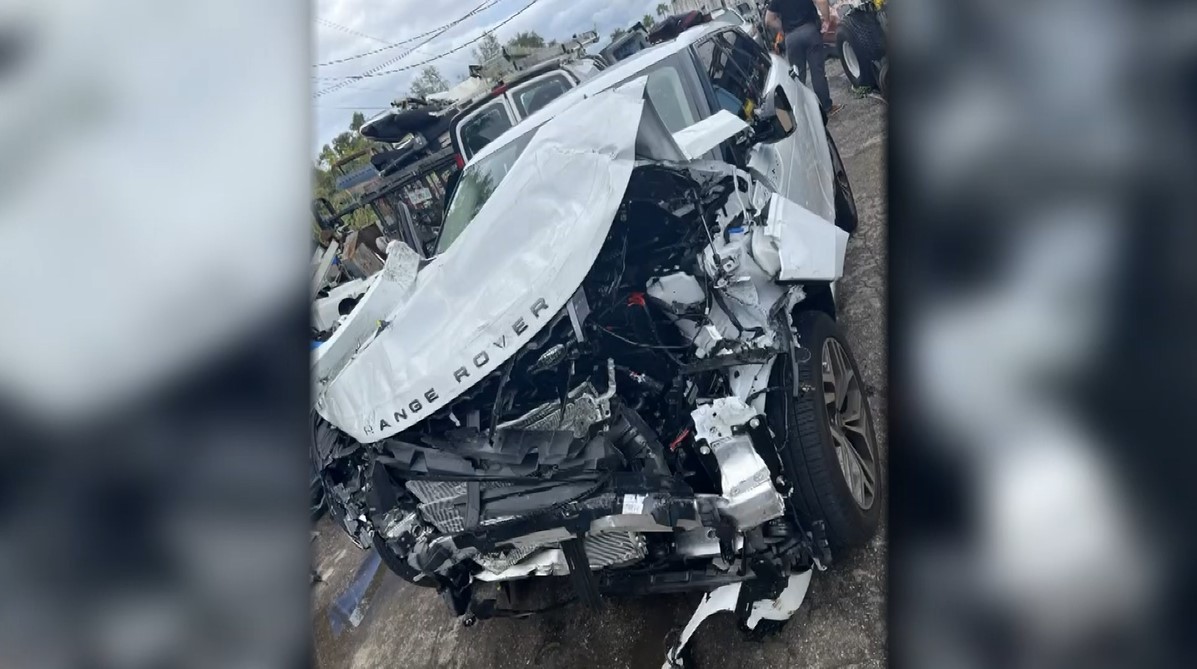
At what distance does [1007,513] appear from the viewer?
83cm

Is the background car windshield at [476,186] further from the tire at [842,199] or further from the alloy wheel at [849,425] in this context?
the tire at [842,199]

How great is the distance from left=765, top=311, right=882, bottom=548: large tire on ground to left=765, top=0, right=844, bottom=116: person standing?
5.59 meters

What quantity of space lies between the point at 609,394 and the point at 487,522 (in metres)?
0.69

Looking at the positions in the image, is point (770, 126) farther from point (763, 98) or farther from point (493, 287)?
point (493, 287)

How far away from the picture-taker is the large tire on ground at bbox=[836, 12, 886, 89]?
7512mm

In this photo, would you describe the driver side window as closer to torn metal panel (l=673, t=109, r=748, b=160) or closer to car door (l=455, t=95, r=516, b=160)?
torn metal panel (l=673, t=109, r=748, b=160)

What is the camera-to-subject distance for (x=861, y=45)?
777 centimetres

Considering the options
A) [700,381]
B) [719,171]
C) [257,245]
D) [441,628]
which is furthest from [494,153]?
[257,245]

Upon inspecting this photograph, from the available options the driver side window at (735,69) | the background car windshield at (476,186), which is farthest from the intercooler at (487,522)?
the driver side window at (735,69)

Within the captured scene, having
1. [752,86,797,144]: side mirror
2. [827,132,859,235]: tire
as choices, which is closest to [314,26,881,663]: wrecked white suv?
[752,86,797,144]: side mirror

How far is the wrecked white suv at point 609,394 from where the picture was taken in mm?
2631

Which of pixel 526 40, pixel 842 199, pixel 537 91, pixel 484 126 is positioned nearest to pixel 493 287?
pixel 842 199

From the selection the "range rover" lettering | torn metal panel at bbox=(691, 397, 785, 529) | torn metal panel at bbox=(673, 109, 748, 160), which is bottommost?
torn metal panel at bbox=(691, 397, 785, 529)

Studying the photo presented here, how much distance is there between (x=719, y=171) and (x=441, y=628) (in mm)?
2917
